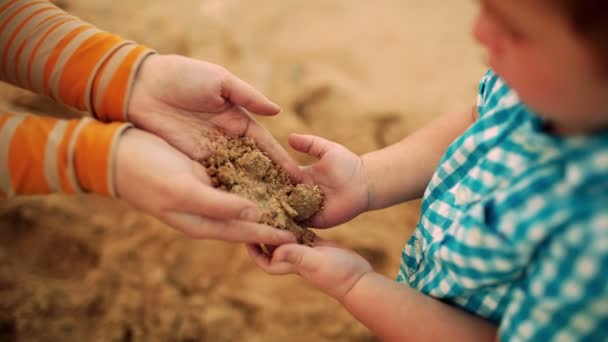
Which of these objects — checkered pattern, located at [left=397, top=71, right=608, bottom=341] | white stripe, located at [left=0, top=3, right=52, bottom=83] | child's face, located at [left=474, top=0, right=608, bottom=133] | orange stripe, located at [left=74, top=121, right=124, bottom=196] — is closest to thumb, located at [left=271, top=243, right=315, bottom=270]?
checkered pattern, located at [left=397, top=71, right=608, bottom=341]

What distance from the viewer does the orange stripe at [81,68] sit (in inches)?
36.9

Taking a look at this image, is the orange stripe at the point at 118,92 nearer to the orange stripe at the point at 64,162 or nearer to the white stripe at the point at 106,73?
the white stripe at the point at 106,73

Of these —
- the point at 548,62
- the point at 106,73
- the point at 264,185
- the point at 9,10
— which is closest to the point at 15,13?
the point at 9,10

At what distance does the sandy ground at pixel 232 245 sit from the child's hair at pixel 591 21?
0.88 meters

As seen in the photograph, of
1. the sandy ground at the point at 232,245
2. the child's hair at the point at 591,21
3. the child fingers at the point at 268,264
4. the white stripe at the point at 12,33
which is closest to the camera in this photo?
the child's hair at the point at 591,21

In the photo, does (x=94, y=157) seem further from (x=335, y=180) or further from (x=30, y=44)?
(x=335, y=180)

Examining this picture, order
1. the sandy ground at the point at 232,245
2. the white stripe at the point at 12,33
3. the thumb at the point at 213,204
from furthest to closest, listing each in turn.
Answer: the sandy ground at the point at 232,245 → the white stripe at the point at 12,33 → the thumb at the point at 213,204

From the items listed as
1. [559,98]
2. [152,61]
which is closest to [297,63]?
[152,61]

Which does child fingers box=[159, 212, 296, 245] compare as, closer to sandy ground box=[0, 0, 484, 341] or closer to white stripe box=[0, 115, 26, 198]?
white stripe box=[0, 115, 26, 198]

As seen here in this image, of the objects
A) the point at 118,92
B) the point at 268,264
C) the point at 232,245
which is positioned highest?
the point at 118,92

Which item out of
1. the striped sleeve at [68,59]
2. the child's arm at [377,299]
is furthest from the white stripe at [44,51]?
the child's arm at [377,299]

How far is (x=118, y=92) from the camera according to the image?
922 millimetres

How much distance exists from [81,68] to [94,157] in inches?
10.4

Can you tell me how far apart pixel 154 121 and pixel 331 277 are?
0.46 meters
